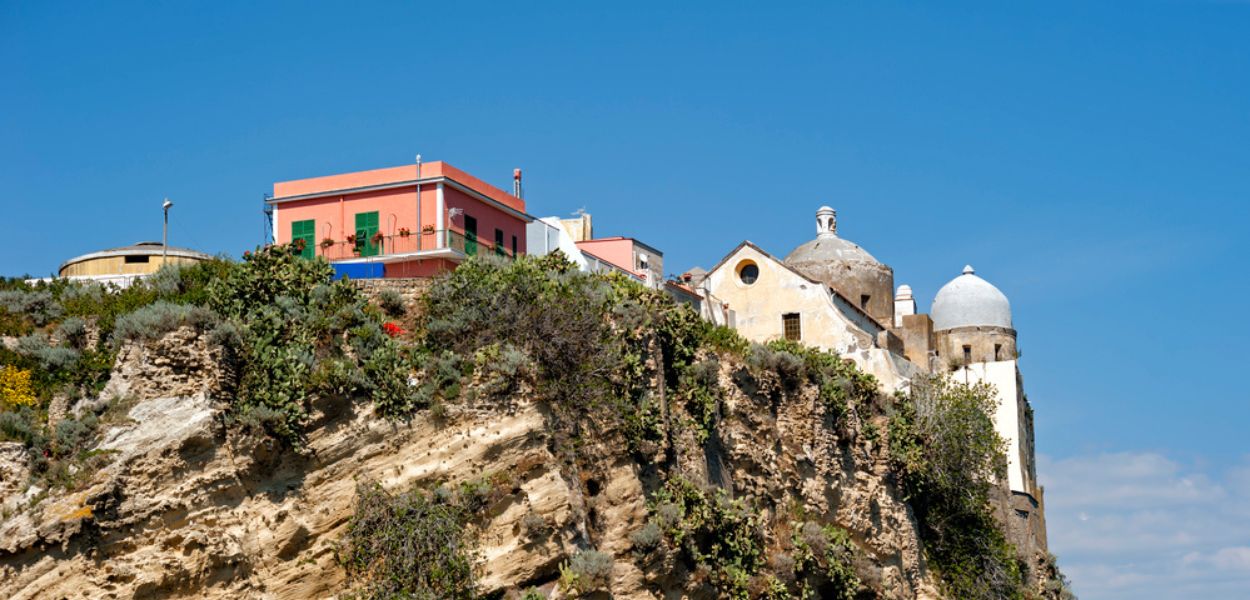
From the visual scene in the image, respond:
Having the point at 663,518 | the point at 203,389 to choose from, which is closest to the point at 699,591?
the point at 663,518

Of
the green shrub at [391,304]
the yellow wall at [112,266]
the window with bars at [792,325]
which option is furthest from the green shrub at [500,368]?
the window with bars at [792,325]

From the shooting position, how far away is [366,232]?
35000 millimetres

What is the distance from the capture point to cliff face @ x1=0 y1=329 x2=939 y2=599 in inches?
931

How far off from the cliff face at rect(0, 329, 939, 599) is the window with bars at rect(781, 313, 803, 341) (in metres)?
15.5

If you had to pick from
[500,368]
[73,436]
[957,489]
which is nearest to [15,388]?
[73,436]

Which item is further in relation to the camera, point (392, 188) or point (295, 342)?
point (392, 188)

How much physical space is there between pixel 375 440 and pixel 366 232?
31.9 ft

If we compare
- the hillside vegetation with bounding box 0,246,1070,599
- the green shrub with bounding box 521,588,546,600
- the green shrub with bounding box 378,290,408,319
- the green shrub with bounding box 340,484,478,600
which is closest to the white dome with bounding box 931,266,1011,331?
the hillside vegetation with bounding box 0,246,1070,599

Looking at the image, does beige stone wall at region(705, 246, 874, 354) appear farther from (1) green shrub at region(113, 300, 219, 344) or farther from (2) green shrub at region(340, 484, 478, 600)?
(1) green shrub at region(113, 300, 219, 344)

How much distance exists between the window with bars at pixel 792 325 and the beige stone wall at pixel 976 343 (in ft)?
23.9

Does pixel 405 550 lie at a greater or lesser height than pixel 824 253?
lesser

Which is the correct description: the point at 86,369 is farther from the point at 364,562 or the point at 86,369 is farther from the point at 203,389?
the point at 364,562

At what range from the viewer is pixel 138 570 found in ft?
77.9

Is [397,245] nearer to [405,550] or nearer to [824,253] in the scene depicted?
[405,550]
